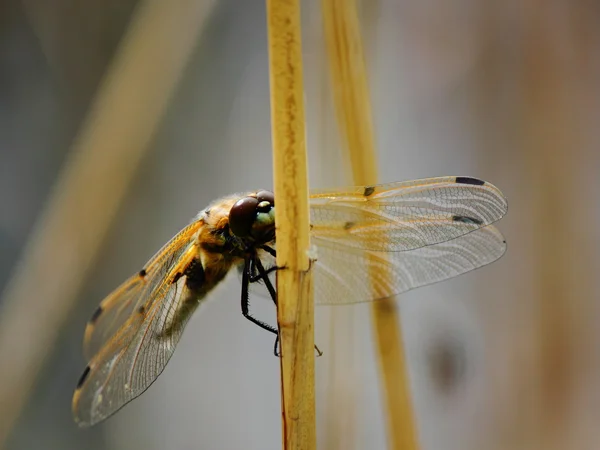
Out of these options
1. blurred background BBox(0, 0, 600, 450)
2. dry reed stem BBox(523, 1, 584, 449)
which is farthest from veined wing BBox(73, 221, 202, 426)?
dry reed stem BBox(523, 1, 584, 449)

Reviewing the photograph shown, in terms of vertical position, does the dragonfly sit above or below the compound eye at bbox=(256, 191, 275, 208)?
below

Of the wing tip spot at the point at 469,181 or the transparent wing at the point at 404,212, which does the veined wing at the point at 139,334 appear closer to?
the transparent wing at the point at 404,212

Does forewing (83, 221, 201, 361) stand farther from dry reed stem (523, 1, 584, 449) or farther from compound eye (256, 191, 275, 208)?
dry reed stem (523, 1, 584, 449)

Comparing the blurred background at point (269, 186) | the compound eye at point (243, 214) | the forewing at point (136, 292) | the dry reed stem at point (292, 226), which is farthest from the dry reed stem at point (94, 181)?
the dry reed stem at point (292, 226)

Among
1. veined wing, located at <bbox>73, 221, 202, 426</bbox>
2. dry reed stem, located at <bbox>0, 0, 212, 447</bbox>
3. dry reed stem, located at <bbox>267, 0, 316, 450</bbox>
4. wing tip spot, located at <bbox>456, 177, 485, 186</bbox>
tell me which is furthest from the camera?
dry reed stem, located at <bbox>0, 0, 212, 447</bbox>

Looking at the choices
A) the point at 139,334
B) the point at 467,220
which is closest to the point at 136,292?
the point at 139,334

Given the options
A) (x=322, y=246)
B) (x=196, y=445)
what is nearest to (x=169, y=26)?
(x=322, y=246)

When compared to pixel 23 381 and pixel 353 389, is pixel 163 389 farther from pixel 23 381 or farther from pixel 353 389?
pixel 353 389

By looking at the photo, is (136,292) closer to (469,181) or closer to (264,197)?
(264,197)
